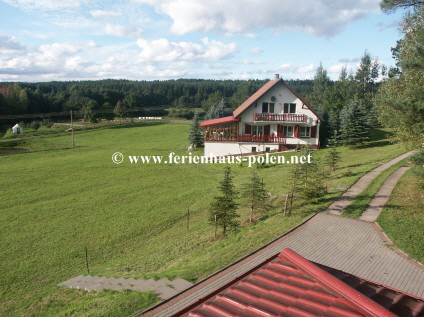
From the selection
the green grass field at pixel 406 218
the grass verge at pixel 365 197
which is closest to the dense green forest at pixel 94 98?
the grass verge at pixel 365 197

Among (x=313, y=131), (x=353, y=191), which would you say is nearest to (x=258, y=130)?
(x=313, y=131)

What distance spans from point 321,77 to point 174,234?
6440cm

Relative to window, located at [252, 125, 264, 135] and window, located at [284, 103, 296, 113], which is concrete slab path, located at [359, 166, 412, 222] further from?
window, located at [252, 125, 264, 135]

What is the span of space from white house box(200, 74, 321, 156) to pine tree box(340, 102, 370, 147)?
9.79 ft

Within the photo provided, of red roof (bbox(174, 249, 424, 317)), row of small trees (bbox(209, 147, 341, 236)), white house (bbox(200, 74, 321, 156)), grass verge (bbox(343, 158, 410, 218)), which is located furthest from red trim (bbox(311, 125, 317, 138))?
red roof (bbox(174, 249, 424, 317))

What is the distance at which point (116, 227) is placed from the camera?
18266mm

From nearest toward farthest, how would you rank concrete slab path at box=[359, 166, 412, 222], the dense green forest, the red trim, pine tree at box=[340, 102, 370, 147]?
concrete slab path at box=[359, 166, 412, 222] < pine tree at box=[340, 102, 370, 147] < the red trim < the dense green forest

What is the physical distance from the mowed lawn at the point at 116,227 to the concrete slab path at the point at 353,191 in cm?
53

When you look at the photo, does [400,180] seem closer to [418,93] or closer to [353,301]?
[418,93]

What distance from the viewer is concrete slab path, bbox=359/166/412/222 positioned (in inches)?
647

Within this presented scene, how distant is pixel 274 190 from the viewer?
22.2 meters

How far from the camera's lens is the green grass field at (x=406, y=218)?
1357 centimetres

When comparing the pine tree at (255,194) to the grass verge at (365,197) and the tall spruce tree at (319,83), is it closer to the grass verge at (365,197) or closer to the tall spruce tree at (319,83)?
the grass verge at (365,197)

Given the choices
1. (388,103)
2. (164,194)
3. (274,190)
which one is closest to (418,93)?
(388,103)
